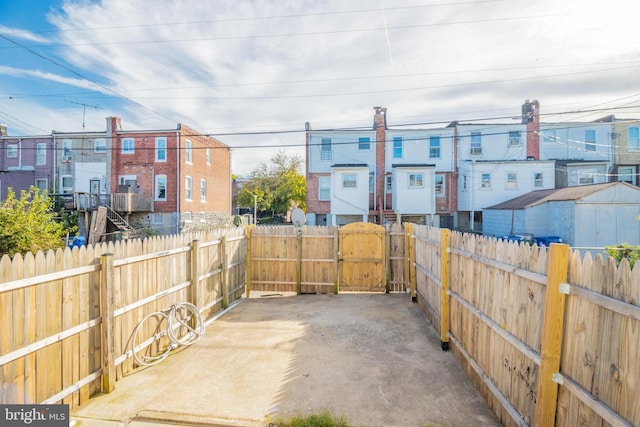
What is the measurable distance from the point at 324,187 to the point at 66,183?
21.6 meters

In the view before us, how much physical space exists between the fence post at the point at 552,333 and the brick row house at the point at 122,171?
23835mm

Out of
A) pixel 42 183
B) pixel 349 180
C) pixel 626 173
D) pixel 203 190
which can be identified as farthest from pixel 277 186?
pixel 626 173

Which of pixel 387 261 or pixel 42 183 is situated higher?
pixel 42 183

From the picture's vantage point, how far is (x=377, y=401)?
4113mm

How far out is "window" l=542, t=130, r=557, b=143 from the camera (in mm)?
25625

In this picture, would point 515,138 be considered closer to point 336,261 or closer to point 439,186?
point 439,186

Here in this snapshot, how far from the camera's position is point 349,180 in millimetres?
24594

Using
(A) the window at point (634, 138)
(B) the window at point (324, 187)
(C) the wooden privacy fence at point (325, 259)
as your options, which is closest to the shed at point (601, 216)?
(A) the window at point (634, 138)

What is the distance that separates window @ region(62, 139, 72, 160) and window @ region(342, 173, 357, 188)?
22.6 m

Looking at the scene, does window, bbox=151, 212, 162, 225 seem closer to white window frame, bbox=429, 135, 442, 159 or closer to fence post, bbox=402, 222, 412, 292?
fence post, bbox=402, 222, 412, 292

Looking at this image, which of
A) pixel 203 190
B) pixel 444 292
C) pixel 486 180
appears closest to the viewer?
pixel 444 292

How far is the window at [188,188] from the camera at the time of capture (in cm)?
2567

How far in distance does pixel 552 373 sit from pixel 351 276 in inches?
297

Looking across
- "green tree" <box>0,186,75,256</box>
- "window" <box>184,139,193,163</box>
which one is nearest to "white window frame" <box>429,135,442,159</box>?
"window" <box>184,139,193,163</box>
